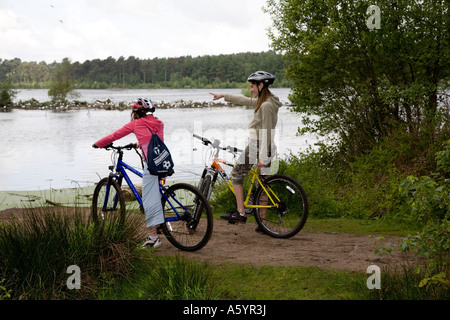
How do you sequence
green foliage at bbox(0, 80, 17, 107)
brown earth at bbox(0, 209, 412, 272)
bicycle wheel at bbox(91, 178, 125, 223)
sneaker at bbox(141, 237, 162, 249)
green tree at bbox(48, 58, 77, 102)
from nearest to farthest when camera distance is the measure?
brown earth at bbox(0, 209, 412, 272), sneaker at bbox(141, 237, 162, 249), bicycle wheel at bbox(91, 178, 125, 223), green foliage at bbox(0, 80, 17, 107), green tree at bbox(48, 58, 77, 102)

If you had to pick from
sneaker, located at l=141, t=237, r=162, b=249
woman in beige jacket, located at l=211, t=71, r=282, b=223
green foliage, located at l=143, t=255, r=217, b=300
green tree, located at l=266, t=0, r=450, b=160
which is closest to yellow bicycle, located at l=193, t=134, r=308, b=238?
woman in beige jacket, located at l=211, t=71, r=282, b=223

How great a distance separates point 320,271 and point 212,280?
1142mm

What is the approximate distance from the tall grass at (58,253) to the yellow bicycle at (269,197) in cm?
156

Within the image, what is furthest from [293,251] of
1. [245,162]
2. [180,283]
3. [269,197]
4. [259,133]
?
[180,283]

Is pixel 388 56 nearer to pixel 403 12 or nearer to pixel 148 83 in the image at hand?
pixel 403 12

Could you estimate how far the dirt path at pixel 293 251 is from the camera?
6125 millimetres

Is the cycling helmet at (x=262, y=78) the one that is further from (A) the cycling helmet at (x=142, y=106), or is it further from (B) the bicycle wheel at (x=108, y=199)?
(B) the bicycle wheel at (x=108, y=199)

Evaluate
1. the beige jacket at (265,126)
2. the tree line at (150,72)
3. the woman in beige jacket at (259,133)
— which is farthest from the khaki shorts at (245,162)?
the tree line at (150,72)

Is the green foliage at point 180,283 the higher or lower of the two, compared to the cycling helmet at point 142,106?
lower

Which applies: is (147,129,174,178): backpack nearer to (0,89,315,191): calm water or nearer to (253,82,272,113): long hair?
(0,89,315,191): calm water

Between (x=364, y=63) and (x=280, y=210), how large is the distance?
795 centimetres

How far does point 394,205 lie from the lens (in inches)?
359

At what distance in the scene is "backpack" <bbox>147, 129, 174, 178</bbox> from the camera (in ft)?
21.7
